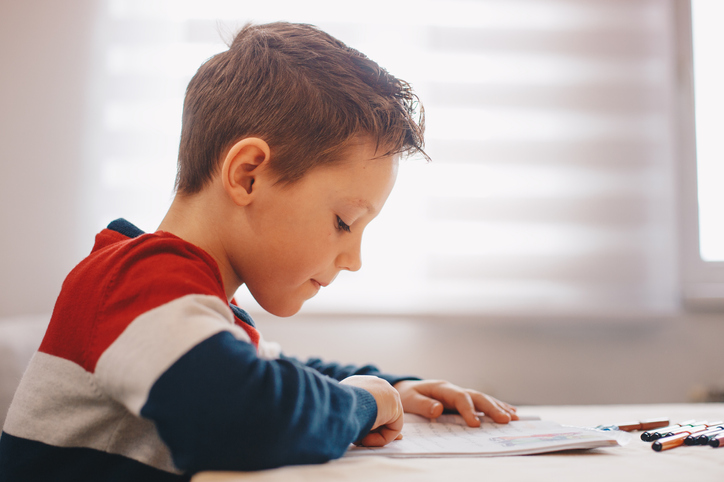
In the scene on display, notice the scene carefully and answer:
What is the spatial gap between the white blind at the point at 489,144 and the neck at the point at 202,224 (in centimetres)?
91

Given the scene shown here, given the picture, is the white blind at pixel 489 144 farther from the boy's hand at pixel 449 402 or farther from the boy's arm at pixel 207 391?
the boy's arm at pixel 207 391

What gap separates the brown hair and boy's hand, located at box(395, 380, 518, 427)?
0.35 m

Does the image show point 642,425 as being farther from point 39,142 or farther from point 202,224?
point 39,142

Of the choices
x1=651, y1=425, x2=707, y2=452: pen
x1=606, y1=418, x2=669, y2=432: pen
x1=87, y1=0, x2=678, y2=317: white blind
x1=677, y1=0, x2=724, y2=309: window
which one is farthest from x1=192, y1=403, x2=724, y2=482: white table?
x1=677, y1=0, x2=724, y2=309: window

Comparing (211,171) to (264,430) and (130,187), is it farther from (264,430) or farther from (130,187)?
(130,187)

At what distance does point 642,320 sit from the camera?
166cm

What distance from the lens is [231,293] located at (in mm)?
721

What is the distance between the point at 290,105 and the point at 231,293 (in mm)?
263

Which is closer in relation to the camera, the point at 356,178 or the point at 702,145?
the point at 356,178

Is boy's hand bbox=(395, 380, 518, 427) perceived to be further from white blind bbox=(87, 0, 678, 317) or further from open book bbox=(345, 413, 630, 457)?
white blind bbox=(87, 0, 678, 317)

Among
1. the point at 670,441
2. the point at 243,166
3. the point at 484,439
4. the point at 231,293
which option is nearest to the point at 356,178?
the point at 243,166

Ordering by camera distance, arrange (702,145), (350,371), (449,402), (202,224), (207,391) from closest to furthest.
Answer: (207,391)
(202,224)
(449,402)
(350,371)
(702,145)

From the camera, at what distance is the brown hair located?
0.64m

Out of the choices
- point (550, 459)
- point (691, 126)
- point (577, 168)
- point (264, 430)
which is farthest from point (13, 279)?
point (691, 126)
